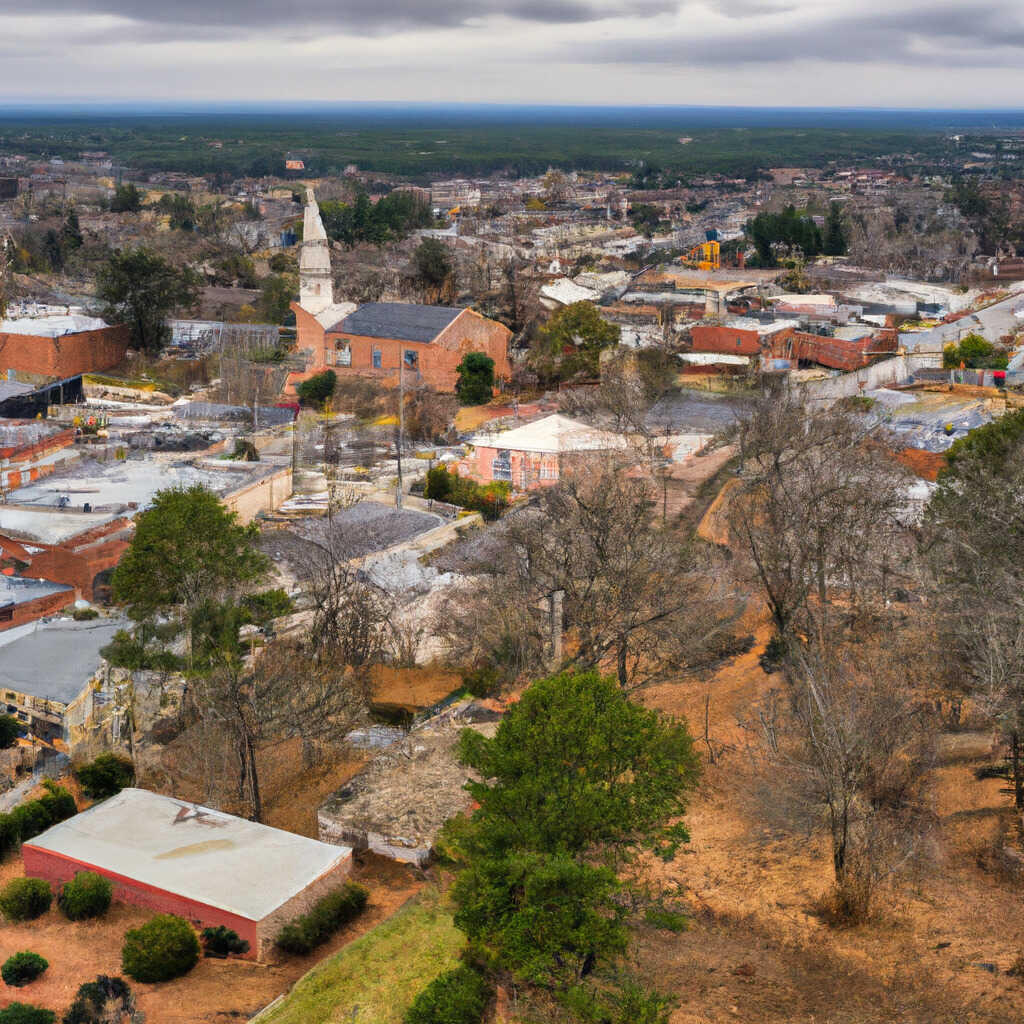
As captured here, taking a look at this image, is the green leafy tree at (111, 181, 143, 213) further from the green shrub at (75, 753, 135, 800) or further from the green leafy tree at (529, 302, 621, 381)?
the green shrub at (75, 753, 135, 800)

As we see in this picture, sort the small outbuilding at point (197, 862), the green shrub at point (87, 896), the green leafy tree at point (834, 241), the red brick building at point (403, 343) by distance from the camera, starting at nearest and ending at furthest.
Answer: the small outbuilding at point (197, 862) → the green shrub at point (87, 896) → the red brick building at point (403, 343) → the green leafy tree at point (834, 241)

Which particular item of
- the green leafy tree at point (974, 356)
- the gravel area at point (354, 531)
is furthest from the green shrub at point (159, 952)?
the green leafy tree at point (974, 356)

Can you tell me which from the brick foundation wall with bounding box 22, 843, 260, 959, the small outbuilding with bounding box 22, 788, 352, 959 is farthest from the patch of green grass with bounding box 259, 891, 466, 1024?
the brick foundation wall with bounding box 22, 843, 260, 959

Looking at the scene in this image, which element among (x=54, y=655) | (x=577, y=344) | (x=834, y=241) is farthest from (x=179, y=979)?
(x=834, y=241)

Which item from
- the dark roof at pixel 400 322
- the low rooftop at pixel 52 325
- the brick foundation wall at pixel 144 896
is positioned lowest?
the brick foundation wall at pixel 144 896

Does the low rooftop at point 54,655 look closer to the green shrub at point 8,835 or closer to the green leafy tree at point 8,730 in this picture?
the green leafy tree at point 8,730

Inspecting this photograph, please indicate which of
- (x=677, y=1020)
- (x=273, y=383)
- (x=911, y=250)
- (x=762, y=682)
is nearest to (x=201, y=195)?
(x=911, y=250)

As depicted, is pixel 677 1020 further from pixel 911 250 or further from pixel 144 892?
pixel 911 250
